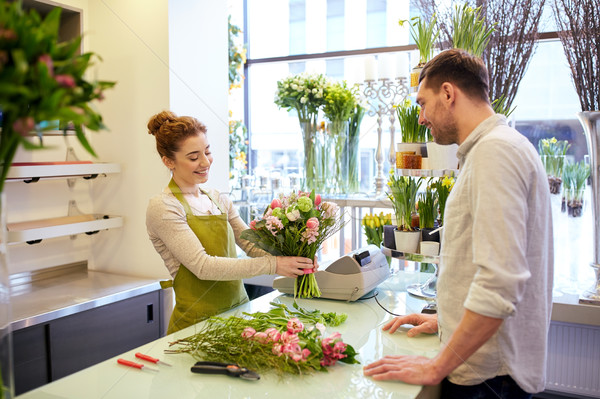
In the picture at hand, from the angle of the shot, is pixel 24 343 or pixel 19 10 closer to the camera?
pixel 19 10

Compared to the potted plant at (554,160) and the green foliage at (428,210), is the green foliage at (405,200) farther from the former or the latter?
the potted plant at (554,160)

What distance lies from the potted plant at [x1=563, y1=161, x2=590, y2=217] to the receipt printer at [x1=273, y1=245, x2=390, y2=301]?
1461 millimetres

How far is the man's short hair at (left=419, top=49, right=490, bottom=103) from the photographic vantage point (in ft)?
4.16

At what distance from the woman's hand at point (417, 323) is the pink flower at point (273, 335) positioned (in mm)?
415

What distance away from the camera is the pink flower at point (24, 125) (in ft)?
2.07

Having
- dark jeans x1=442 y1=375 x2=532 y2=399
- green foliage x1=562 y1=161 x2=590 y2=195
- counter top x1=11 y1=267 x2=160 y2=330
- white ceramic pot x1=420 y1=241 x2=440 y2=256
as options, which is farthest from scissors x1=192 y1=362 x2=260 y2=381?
green foliage x1=562 y1=161 x2=590 y2=195

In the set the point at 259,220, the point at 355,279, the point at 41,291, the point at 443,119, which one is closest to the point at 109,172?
the point at 41,291

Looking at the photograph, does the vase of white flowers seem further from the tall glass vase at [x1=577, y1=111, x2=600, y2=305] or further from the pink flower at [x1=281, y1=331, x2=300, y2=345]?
the pink flower at [x1=281, y1=331, x2=300, y2=345]

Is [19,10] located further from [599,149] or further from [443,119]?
[599,149]

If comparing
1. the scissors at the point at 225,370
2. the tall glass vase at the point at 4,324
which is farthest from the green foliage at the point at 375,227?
the tall glass vase at the point at 4,324

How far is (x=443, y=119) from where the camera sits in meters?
1.31

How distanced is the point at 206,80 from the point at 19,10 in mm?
961

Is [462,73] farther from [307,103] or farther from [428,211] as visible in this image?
[307,103]

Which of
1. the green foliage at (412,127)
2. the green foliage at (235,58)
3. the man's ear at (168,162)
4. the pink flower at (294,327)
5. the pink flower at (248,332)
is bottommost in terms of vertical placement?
the pink flower at (248,332)
